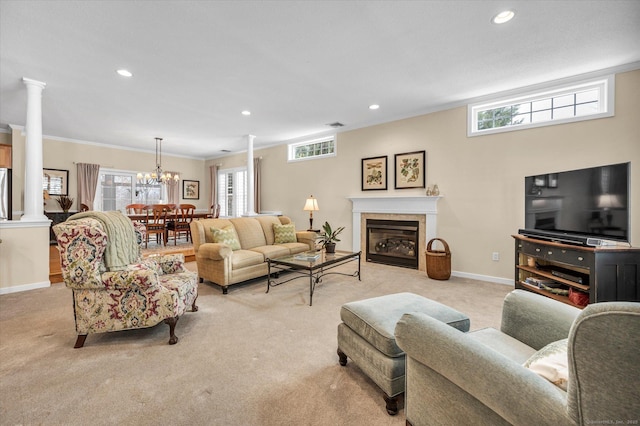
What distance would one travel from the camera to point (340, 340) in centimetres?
192

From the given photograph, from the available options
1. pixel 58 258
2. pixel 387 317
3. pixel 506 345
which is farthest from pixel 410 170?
pixel 58 258

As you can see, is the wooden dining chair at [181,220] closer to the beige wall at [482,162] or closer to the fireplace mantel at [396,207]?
the beige wall at [482,162]

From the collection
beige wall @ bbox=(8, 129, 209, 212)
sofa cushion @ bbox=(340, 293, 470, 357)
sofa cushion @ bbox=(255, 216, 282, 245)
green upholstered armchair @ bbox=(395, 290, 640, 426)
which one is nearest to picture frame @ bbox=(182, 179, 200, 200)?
beige wall @ bbox=(8, 129, 209, 212)

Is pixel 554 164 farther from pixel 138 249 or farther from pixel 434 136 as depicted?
pixel 138 249

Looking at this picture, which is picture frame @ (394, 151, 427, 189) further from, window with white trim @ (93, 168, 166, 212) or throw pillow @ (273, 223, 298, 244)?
window with white trim @ (93, 168, 166, 212)

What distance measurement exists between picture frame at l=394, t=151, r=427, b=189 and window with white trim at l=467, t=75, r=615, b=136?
2.79 ft

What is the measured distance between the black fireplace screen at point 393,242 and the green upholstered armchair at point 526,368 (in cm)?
335

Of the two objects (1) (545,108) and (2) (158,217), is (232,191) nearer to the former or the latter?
(2) (158,217)

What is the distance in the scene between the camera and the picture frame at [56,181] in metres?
6.22

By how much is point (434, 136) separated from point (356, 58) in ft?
7.17

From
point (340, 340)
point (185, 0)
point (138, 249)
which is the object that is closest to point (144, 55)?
point (185, 0)

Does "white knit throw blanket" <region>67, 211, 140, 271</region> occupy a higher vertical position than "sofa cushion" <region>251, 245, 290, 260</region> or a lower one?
higher

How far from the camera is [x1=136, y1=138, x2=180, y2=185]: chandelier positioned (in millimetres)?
6625

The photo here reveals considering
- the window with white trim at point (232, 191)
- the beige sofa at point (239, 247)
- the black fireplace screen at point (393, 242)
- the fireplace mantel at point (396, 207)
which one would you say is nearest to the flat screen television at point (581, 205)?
the fireplace mantel at point (396, 207)
